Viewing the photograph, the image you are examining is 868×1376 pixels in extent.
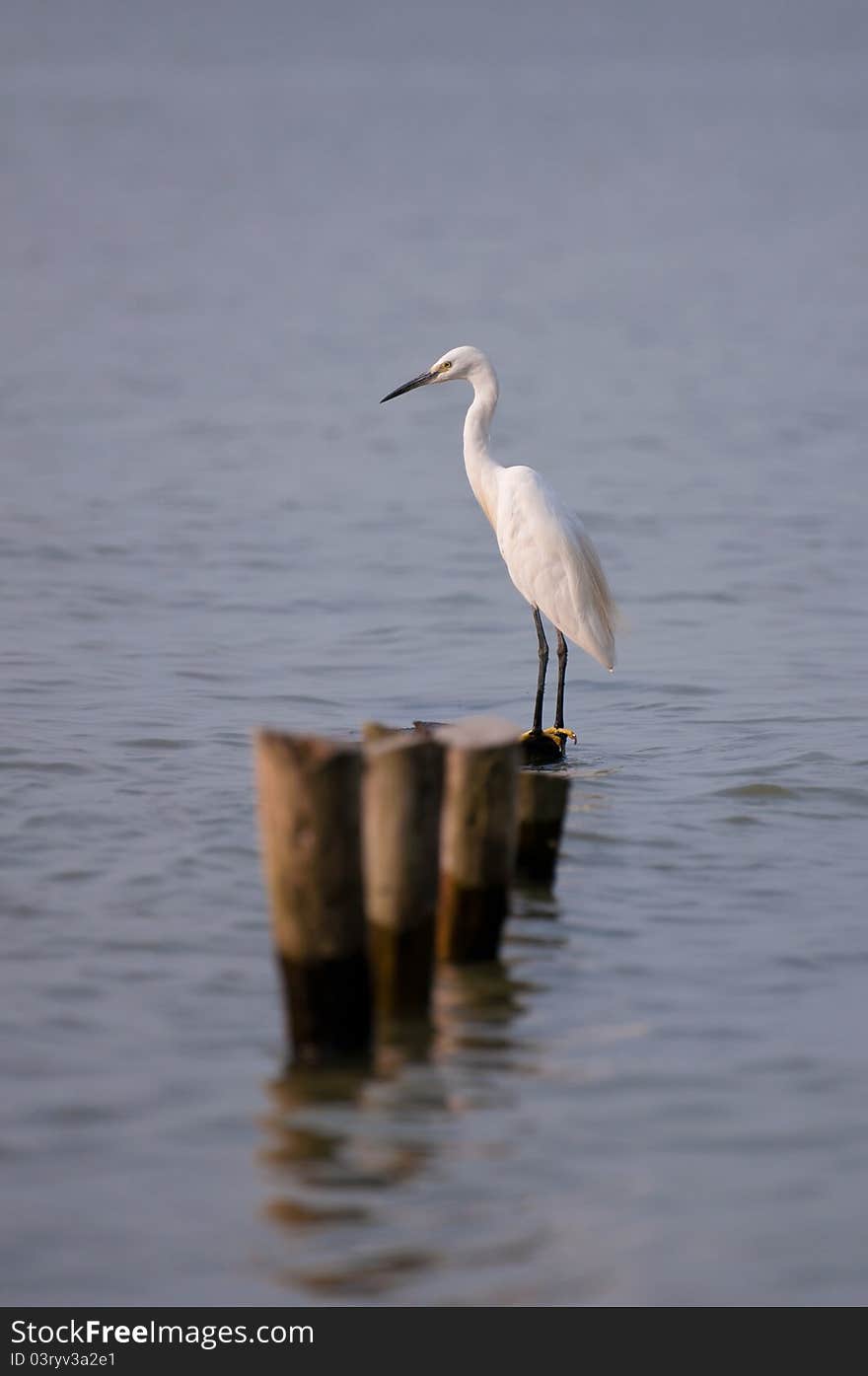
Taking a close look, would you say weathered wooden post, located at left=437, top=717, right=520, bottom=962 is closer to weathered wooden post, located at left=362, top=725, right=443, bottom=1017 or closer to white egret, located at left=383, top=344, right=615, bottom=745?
weathered wooden post, located at left=362, top=725, right=443, bottom=1017

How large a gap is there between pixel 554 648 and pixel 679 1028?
7.52 metres

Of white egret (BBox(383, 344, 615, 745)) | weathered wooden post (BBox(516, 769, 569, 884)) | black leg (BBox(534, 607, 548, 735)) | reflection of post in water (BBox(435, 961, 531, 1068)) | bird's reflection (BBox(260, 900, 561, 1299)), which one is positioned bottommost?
bird's reflection (BBox(260, 900, 561, 1299))

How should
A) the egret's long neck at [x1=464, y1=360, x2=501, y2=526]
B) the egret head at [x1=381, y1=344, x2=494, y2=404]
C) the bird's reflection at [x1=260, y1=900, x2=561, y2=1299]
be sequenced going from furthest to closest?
the egret head at [x1=381, y1=344, x2=494, y2=404] → the egret's long neck at [x1=464, y1=360, x2=501, y2=526] → the bird's reflection at [x1=260, y1=900, x2=561, y2=1299]

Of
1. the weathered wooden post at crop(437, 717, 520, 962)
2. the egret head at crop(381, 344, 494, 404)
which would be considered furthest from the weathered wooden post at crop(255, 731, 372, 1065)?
the egret head at crop(381, 344, 494, 404)

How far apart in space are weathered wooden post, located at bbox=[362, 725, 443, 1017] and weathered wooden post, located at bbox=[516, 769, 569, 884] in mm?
1471

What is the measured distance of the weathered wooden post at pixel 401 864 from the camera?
550 centimetres

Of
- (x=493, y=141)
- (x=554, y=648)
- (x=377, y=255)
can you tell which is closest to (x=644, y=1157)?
(x=554, y=648)

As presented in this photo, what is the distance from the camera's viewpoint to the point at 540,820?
739 centimetres

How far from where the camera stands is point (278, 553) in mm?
16422

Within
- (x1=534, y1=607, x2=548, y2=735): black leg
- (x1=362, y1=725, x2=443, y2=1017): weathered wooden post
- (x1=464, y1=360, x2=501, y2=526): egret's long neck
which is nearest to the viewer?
(x1=362, y1=725, x2=443, y2=1017): weathered wooden post

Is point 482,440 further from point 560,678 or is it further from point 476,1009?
point 476,1009

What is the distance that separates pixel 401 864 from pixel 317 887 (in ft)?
1.35

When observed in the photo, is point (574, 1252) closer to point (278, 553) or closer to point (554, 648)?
point (554, 648)

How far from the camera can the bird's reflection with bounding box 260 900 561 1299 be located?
4.79 meters
